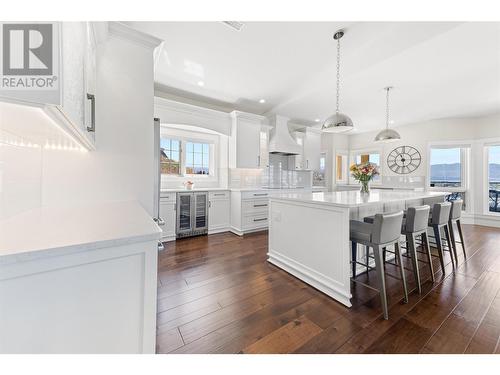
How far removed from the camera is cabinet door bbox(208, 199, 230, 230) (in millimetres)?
4027

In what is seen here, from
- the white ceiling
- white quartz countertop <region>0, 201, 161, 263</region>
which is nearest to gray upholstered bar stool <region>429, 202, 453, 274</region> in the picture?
the white ceiling

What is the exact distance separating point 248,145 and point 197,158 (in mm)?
1135

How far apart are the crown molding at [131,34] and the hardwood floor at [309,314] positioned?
7.38 ft

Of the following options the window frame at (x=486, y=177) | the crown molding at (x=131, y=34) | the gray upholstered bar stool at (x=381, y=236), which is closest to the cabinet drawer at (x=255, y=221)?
the gray upholstered bar stool at (x=381, y=236)

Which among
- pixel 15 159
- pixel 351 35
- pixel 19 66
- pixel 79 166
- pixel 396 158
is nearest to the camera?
pixel 19 66

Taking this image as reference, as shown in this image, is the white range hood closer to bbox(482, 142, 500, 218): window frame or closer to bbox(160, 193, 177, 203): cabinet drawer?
bbox(160, 193, 177, 203): cabinet drawer

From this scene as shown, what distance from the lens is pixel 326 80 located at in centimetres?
334

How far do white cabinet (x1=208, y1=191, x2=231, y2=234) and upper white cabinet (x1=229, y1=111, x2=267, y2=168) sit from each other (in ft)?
2.34

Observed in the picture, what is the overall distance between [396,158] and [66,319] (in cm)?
733

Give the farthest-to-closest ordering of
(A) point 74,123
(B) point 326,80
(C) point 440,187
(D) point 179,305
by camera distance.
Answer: (C) point 440,187 → (B) point 326,80 → (D) point 179,305 → (A) point 74,123

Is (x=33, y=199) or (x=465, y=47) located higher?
(x=465, y=47)

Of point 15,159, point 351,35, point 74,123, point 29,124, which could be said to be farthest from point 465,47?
point 15,159

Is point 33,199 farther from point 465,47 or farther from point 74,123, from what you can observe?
point 465,47

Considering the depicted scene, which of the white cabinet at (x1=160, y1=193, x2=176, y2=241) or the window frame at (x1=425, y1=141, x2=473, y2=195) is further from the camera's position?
the window frame at (x1=425, y1=141, x2=473, y2=195)
